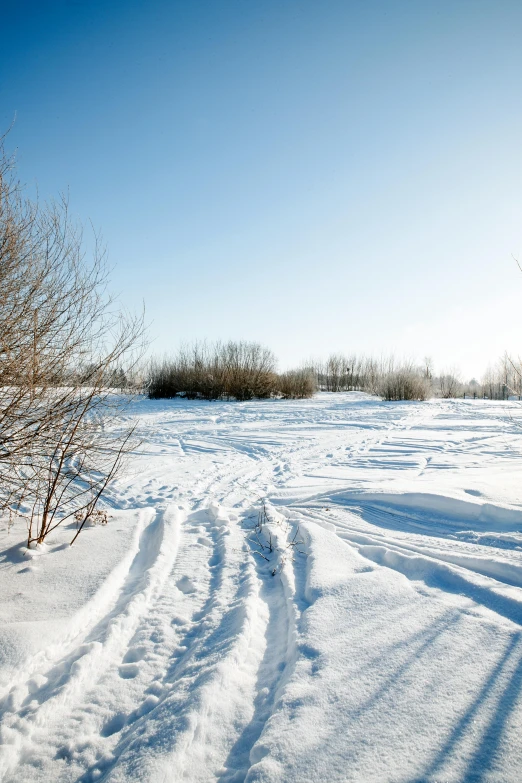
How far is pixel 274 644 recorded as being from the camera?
2.17 meters

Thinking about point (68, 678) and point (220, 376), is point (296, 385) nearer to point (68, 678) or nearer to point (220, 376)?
point (220, 376)

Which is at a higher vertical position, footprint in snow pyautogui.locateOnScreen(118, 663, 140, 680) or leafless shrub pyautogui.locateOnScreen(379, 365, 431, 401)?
leafless shrub pyautogui.locateOnScreen(379, 365, 431, 401)

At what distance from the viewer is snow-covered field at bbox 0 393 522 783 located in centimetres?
145

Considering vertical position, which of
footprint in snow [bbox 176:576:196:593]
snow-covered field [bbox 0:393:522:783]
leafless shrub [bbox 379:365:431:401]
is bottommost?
footprint in snow [bbox 176:576:196:593]

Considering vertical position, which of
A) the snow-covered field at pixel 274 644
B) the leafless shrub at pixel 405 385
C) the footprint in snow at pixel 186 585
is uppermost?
the leafless shrub at pixel 405 385

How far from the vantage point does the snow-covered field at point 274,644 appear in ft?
4.76

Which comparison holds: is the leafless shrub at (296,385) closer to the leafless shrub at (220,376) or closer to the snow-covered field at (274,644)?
the leafless shrub at (220,376)

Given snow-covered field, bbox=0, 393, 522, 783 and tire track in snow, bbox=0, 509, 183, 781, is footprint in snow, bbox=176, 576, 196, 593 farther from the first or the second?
tire track in snow, bbox=0, 509, 183, 781

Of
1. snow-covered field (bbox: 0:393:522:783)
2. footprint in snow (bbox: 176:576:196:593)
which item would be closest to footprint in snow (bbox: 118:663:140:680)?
snow-covered field (bbox: 0:393:522:783)

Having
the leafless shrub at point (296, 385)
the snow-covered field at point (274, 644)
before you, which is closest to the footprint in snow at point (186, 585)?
the snow-covered field at point (274, 644)

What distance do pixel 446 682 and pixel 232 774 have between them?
1031mm

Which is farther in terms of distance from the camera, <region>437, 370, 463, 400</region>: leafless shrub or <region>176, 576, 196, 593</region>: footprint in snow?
<region>437, 370, 463, 400</region>: leafless shrub

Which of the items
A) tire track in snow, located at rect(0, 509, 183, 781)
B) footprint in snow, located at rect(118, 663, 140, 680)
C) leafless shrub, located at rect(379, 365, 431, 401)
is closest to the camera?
tire track in snow, located at rect(0, 509, 183, 781)

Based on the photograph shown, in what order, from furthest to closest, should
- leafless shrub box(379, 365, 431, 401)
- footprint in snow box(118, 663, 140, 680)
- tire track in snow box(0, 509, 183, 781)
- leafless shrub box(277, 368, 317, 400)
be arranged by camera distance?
1. leafless shrub box(277, 368, 317, 400)
2. leafless shrub box(379, 365, 431, 401)
3. footprint in snow box(118, 663, 140, 680)
4. tire track in snow box(0, 509, 183, 781)
